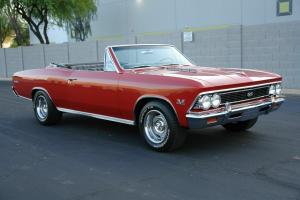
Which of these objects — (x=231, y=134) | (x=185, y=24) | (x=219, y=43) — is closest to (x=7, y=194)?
(x=231, y=134)

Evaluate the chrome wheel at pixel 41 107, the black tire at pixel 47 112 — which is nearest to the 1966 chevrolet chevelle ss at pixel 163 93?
the black tire at pixel 47 112

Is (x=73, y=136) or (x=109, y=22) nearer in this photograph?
(x=73, y=136)

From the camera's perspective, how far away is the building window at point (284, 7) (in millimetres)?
21016

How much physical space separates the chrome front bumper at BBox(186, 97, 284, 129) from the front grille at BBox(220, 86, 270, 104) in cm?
7

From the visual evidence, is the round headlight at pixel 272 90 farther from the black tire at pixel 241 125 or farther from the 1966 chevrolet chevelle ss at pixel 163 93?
the black tire at pixel 241 125

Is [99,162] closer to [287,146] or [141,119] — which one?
[141,119]

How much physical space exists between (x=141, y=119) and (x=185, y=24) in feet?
68.4

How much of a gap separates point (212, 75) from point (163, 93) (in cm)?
74

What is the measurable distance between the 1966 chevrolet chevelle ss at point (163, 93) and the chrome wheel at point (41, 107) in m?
0.53

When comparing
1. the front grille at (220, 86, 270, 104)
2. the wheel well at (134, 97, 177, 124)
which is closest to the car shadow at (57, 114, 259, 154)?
the wheel well at (134, 97, 177, 124)

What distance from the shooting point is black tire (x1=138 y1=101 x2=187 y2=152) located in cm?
604

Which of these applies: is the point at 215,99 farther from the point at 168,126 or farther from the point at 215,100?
the point at 168,126

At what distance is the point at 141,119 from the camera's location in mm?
6496

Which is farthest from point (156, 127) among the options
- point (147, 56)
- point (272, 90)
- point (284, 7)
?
point (284, 7)
